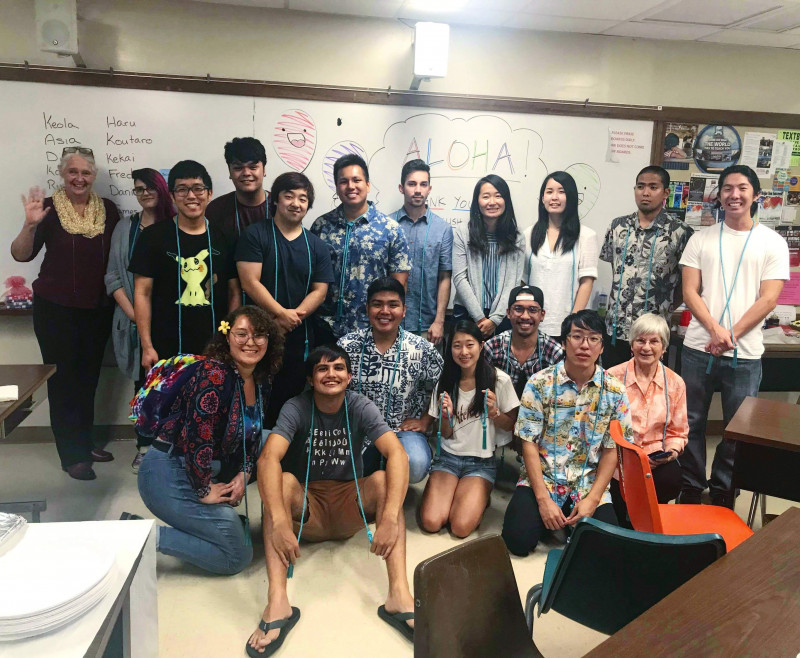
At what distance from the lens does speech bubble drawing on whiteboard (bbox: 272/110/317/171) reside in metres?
3.38

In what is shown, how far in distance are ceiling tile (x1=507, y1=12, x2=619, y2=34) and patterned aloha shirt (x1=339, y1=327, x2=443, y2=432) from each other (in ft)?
6.17

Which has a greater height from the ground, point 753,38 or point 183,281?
point 753,38

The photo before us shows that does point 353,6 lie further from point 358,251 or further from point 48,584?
point 48,584

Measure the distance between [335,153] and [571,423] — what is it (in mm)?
1965

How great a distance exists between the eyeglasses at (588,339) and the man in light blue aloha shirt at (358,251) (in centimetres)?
93

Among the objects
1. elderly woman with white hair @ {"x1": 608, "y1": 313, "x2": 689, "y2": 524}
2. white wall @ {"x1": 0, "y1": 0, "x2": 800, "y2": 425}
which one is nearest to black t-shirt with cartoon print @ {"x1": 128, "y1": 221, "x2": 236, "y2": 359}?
white wall @ {"x1": 0, "y1": 0, "x2": 800, "y2": 425}

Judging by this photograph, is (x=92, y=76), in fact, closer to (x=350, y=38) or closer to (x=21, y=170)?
(x=21, y=170)

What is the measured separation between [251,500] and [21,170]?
80.8 inches

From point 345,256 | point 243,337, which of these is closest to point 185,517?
point 243,337

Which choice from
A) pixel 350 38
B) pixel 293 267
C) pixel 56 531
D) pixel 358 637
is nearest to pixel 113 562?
pixel 56 531

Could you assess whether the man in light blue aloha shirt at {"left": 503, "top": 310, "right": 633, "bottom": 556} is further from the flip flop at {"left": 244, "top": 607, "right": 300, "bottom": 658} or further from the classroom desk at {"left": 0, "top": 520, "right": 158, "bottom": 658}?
the classroom desk at {"left": 0, "top": 520, "right": 158, "bottom": 658}

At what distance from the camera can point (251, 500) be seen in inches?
117

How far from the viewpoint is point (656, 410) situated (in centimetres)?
261

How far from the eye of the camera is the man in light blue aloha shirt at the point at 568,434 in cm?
243
